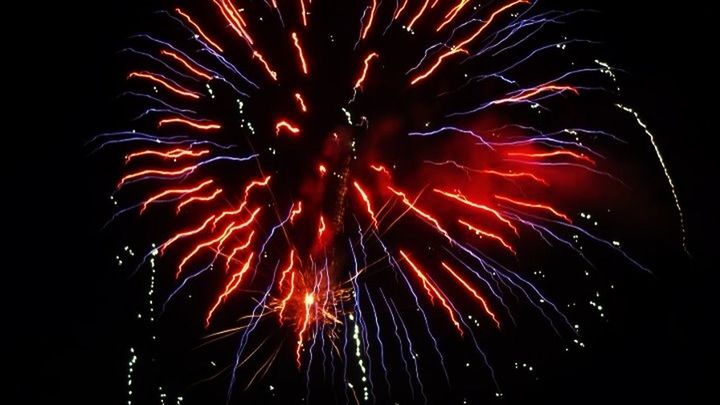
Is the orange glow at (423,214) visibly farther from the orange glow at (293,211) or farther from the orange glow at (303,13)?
the orange glow at (303,13)

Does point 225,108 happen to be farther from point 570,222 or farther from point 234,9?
point 570,222

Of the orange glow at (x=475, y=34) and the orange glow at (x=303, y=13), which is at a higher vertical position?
the orange glow at (x=303, y=13)

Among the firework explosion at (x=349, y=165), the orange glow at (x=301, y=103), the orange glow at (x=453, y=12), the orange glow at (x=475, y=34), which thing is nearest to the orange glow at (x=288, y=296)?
the firework explosion at (x=349, y=165)

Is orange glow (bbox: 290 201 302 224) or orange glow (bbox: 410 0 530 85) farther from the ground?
orange glow (bbox: 410 0 530 85)

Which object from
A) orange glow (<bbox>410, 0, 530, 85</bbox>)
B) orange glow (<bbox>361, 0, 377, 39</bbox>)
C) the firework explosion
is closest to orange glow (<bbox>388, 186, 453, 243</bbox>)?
the firework explosion

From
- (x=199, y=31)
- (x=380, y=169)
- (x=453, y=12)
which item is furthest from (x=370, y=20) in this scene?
(x=199, y=31)

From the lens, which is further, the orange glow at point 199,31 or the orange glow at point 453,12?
the orange glow at point 199,31

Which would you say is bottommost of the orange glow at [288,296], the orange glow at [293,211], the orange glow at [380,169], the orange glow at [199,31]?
the orange glow at [288,296]

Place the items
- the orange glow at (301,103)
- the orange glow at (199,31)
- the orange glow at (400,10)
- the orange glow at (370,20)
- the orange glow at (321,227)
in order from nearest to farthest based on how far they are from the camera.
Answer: the orange glow at (370,20) → the orange glow at (400,10) → the orange glow at (199,31) → the orange glow at (321,227) → the orange glow at (301,103)

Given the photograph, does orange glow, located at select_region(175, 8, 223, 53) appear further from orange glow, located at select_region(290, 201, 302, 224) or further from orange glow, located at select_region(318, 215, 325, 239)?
orange glow, located at select_region(318, 215, 325, 239)
